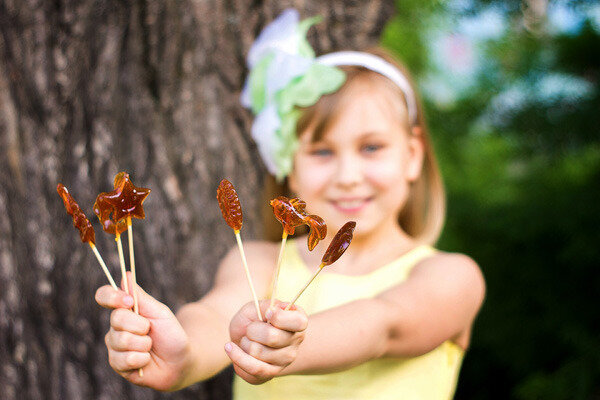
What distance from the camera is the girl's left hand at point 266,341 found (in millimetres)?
771

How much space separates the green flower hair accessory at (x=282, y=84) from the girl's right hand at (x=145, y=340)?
1.98 ft

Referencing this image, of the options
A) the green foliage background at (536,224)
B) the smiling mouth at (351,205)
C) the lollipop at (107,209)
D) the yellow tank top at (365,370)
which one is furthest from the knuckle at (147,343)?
the green foliage background at (536,224)

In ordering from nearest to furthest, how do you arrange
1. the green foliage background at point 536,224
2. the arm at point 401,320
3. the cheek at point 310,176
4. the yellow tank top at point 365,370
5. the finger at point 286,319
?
the finger at point 286,319 → the arm at point 401,320 → the yellow tank top at point 365,370 → the cheek at point 310,176 → the green foliage background at point 536,224

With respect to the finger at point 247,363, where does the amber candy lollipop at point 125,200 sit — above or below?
above

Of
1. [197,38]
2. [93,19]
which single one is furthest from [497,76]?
[93,19]

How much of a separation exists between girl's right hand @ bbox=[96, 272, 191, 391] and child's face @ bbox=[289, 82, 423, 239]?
0.52 meters

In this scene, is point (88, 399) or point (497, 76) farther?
point (497, 76)

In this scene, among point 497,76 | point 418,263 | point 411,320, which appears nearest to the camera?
point 411,320

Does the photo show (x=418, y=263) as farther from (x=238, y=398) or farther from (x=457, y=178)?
(x=457, y=178)

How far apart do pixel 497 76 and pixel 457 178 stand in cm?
66

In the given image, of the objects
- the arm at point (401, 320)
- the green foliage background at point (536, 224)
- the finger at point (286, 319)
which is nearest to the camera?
the finger at point (286, 319)

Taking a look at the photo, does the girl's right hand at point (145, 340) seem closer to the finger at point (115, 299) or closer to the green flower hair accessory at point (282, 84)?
the finger at point (115, 299)

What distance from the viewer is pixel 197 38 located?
58.9 inches

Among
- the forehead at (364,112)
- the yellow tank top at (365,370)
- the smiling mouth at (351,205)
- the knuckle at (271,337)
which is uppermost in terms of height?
the forehead at (364,112)
